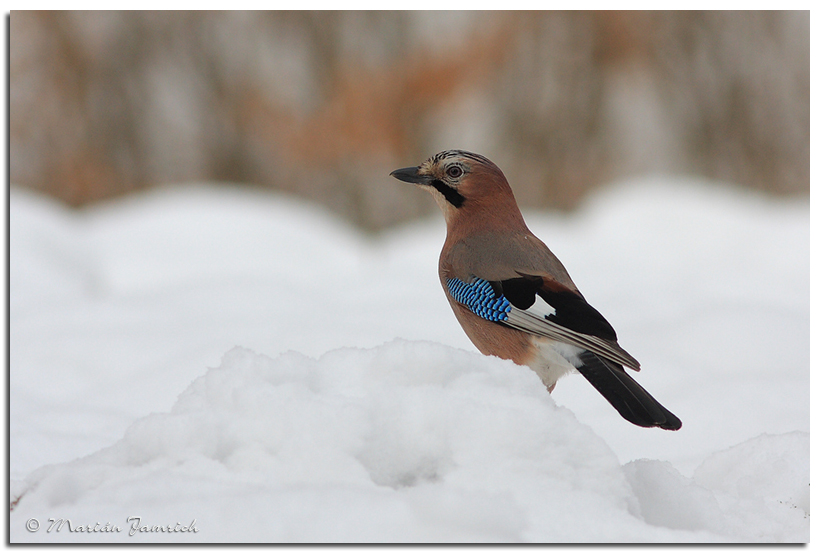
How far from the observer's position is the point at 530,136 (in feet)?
29.2

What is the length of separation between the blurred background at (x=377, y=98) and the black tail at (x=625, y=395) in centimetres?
686

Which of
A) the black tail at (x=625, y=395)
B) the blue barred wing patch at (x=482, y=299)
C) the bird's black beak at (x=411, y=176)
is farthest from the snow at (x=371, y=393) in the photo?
the bird's black beak at (x=411, y=176)

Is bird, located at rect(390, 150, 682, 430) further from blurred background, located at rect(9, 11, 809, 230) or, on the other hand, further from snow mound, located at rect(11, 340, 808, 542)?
blurred background, located at rect(9, 11, 809, 230)

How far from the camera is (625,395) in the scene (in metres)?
2.06

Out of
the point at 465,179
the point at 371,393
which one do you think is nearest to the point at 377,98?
the point at 465,179

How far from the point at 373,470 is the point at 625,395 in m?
0.69

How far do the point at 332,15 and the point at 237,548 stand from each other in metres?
7.96

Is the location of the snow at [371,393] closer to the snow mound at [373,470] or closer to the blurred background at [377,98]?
the snow mound at [373,470]

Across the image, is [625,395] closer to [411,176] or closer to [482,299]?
[482,299]

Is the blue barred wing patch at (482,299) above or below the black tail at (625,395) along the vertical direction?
above

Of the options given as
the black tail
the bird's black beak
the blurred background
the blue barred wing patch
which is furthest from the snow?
the blurred background

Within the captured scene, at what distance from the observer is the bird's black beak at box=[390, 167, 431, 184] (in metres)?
2.59

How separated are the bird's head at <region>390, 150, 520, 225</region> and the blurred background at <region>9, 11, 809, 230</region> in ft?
20.7

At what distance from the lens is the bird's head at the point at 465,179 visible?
2.60 m
